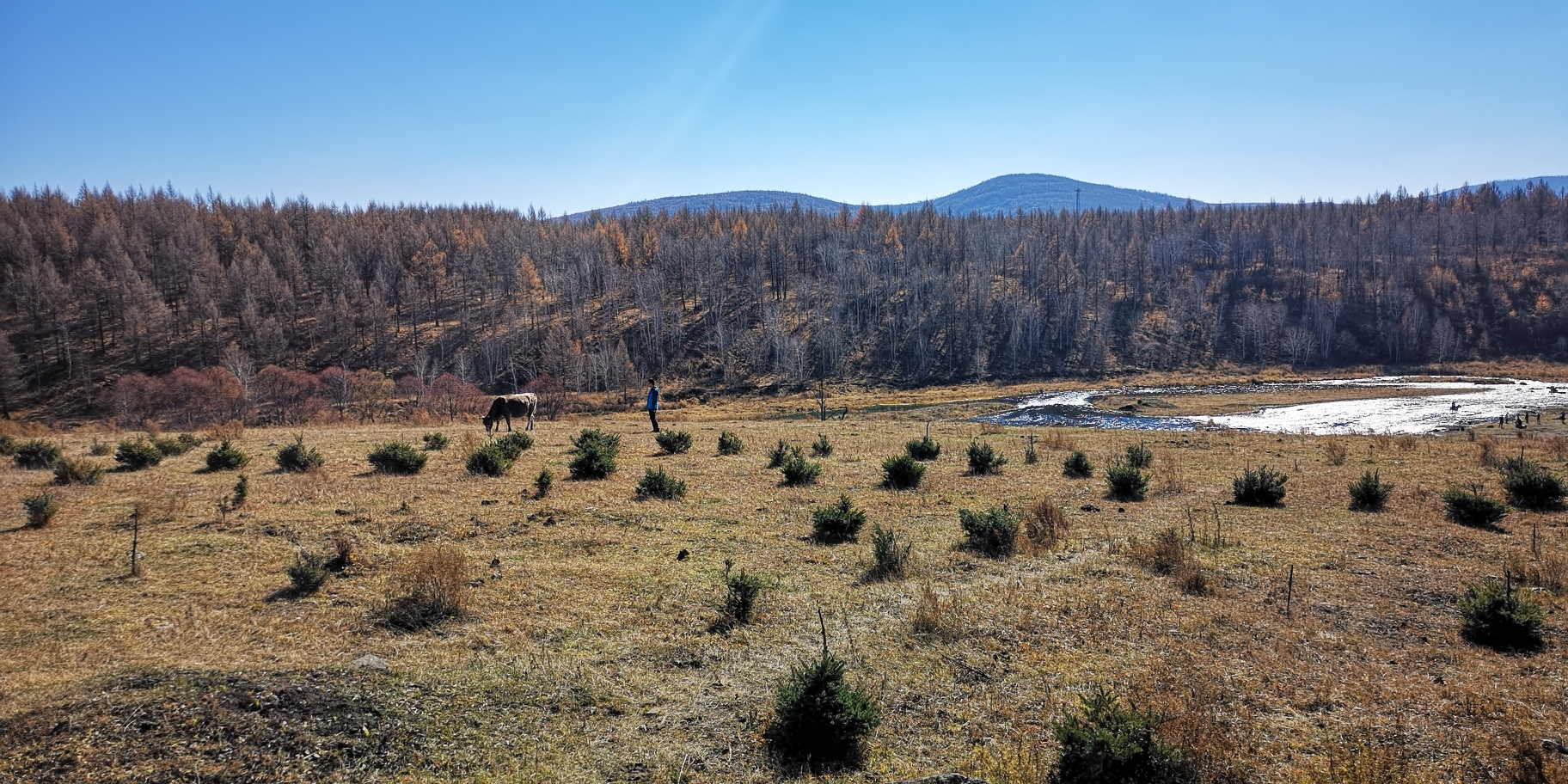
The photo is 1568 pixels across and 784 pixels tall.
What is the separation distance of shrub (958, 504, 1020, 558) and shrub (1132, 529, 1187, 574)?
209 centimetres

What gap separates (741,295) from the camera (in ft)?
407

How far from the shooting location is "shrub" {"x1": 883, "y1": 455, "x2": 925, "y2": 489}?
18844mm

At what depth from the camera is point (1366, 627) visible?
372 inches

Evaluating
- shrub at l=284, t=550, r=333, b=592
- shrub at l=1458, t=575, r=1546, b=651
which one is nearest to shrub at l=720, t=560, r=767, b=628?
shrub at l=284, t=550, r=333, b=592

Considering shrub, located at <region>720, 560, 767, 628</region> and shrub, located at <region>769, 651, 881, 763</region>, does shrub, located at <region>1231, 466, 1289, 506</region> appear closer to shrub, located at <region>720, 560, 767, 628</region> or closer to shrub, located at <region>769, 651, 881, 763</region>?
shrub, located at <region>720, 560, 767, 628</region>

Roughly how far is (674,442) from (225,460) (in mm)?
12357

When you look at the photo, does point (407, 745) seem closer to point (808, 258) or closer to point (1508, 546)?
point (1508, 546)

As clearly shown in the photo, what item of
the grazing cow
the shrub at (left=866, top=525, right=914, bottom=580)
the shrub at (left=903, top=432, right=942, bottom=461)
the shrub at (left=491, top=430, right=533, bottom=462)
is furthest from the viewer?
the grazing cow

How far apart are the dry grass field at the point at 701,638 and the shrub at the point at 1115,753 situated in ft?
0.87

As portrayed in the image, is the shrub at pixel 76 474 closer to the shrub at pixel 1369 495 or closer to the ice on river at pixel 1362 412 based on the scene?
the shrub at pixel 1369 495

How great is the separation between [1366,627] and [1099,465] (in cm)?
1354

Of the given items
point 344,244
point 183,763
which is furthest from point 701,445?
point 344,244

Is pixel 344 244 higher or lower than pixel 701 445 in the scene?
higher

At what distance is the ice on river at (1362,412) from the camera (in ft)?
153
